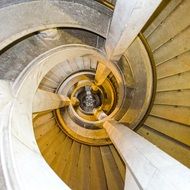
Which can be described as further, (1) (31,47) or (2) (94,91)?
(2) (94,91)

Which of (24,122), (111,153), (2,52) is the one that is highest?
(2,52)

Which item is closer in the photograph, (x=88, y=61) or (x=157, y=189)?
(x=157, y=189)

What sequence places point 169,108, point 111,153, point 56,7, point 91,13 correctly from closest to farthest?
point 56,7 < point 91,13 < point 169,108 < point 111,153

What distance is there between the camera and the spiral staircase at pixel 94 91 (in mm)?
1083

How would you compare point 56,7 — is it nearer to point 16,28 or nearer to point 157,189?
point 16,28

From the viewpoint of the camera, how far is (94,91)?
5.16m

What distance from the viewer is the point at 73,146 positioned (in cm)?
407

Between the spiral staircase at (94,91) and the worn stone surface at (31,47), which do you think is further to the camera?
the worn stone surface at (31,47)

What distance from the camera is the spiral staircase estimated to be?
Answer: 1.08 m

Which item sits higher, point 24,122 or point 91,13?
point 91,13

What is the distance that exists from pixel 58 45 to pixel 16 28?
1.68ft

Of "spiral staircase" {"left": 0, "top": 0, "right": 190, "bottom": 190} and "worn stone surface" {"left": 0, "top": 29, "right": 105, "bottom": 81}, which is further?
"worn stone surface" {"left": 0, "top": 29, "right": 105, "bottom": 81}

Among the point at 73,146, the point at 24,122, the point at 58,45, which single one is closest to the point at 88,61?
the point at 73,146

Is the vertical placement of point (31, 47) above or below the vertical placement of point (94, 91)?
above
